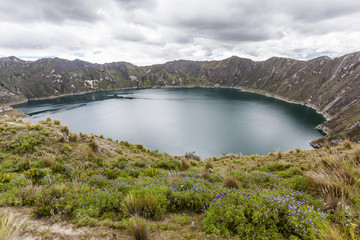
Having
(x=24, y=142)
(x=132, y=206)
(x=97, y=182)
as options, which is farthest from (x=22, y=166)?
(x=132, y=206)

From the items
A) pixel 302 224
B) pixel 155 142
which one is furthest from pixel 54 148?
pixel 155 142

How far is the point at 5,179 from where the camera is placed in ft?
21.1

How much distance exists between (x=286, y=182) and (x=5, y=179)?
11.1 metres

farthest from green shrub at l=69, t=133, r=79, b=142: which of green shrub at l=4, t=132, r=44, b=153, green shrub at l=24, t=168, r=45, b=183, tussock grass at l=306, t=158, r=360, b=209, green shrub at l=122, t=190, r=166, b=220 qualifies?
tussock grass at l=306, t=158, r=360, b=209

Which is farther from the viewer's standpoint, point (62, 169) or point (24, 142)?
point (24, 142)

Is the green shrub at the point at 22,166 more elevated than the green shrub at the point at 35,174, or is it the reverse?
the green shrub at the point at 35,174

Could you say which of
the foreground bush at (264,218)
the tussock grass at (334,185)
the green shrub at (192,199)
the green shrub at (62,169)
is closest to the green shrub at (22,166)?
the green shrub at (62,169)

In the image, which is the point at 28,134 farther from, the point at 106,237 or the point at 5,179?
the point at 106,237

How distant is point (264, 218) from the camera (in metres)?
3.71

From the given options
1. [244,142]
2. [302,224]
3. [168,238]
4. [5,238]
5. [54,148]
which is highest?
[5,238]

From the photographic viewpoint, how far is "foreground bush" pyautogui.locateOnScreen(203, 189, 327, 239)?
3.35 metres

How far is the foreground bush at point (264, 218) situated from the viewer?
335 cm

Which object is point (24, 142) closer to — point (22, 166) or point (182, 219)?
point (22, 166)

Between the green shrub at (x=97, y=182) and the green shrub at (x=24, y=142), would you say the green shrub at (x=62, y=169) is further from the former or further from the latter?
the green shrub at (x=24, y=142)
